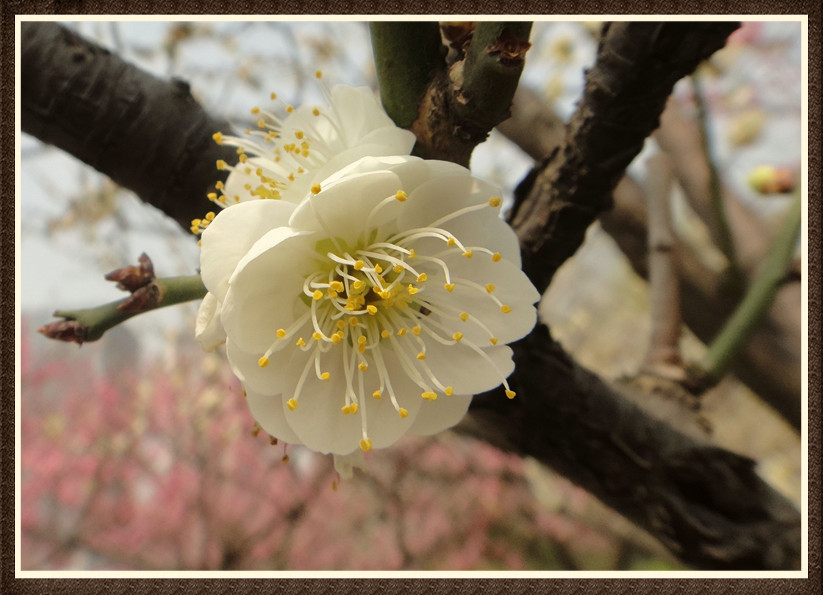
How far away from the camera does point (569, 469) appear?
1.86 feet

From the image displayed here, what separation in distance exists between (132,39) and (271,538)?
4.15 ft

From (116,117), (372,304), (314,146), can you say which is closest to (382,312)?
(372,304)

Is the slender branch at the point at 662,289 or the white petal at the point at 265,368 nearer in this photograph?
the white petal at the point at 265,368

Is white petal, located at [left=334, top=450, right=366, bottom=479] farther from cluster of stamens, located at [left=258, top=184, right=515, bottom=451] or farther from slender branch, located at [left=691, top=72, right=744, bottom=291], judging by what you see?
slender branch, located at [left=691, top=72, right=744, bottom=291]

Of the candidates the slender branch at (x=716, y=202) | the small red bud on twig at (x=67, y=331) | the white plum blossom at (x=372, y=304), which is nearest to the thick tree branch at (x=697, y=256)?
the slender branch at (x=716, y=202)

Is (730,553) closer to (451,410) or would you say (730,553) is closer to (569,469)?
(569,469)

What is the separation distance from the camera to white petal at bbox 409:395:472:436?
332 millimetres

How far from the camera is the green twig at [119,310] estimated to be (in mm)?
321

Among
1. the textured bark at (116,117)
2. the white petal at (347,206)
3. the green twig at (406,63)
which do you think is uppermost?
the green twig at (406,63)

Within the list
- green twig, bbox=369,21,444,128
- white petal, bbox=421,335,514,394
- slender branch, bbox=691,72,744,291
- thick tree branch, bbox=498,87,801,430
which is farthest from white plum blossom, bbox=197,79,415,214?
slender branch, bbox=691,72,744,291

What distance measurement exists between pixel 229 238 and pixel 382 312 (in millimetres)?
102

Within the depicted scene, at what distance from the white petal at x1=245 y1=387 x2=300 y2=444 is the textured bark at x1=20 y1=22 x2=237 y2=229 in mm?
220

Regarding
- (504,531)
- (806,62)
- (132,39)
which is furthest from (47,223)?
(504,531)

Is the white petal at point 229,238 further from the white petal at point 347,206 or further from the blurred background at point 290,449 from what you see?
the blurred background at point 290,449
